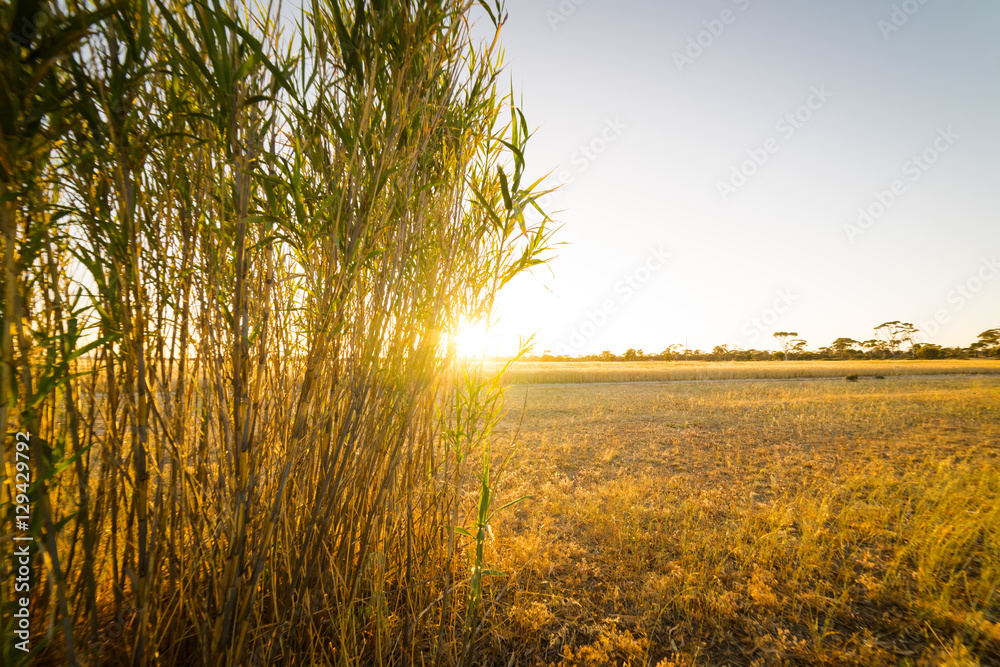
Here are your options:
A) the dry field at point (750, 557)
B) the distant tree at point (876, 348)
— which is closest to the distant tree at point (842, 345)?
the distant tree at point (876, 348)

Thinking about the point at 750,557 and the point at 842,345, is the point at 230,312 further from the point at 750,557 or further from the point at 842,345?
the point at 842,345

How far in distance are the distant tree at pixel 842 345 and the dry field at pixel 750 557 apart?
68146mm

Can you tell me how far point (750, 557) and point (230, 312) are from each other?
320 centimetres

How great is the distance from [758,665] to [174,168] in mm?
2992

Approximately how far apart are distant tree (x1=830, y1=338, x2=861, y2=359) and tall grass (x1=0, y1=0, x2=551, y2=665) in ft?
242

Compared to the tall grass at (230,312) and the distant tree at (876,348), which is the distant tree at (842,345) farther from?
the tall grass at (230,312)

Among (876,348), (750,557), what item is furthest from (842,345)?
(750,557)

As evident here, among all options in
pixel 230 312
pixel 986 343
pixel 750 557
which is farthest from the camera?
pixel 986 343

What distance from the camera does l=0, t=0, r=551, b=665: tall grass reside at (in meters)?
0.90

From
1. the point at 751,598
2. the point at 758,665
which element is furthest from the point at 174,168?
the point at 751,598

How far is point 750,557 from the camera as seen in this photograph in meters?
2.36

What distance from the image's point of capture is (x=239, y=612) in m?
1.12

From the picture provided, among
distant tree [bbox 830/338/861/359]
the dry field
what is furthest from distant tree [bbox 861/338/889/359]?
the dry field

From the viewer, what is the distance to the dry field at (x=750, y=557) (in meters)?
1.73
